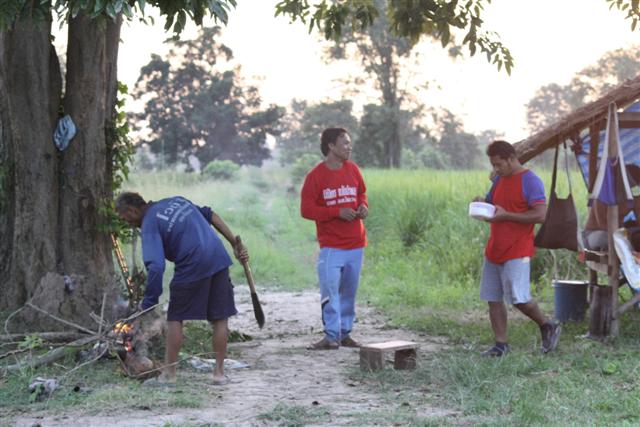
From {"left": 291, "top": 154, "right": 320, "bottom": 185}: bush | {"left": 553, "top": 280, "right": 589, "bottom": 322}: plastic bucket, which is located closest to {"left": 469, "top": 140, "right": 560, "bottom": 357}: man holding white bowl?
{"left": 553, "top": 280, "right": 589, "bottom": 322}: plastic bucket

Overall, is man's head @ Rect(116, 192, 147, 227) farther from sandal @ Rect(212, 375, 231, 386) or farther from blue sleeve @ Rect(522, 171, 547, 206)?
blue sleeve @ Rect(522, 171, 547, 206)

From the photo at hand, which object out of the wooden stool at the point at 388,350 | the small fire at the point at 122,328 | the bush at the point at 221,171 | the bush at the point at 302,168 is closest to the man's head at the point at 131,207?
the small fire at the point at 122,328

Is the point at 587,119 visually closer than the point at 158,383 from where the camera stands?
No

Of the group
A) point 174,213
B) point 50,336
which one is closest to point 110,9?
point 174,213

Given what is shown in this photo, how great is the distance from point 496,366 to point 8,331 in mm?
3768

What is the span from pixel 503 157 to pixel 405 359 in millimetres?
Result: 1684

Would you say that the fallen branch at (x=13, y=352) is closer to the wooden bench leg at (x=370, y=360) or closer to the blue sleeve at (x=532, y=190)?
the wooden bench leg at (x=370, y=360)

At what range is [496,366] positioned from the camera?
21.1ft

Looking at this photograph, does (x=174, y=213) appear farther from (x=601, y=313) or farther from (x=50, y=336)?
(x=601, y=313)

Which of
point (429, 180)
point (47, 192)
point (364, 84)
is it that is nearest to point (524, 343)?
point (47, 192)

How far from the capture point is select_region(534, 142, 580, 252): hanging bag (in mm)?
8117

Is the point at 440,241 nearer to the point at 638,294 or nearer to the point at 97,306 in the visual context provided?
the point at 638,294

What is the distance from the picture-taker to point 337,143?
7.66 m

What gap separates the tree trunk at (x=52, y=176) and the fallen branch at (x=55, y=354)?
621mm
